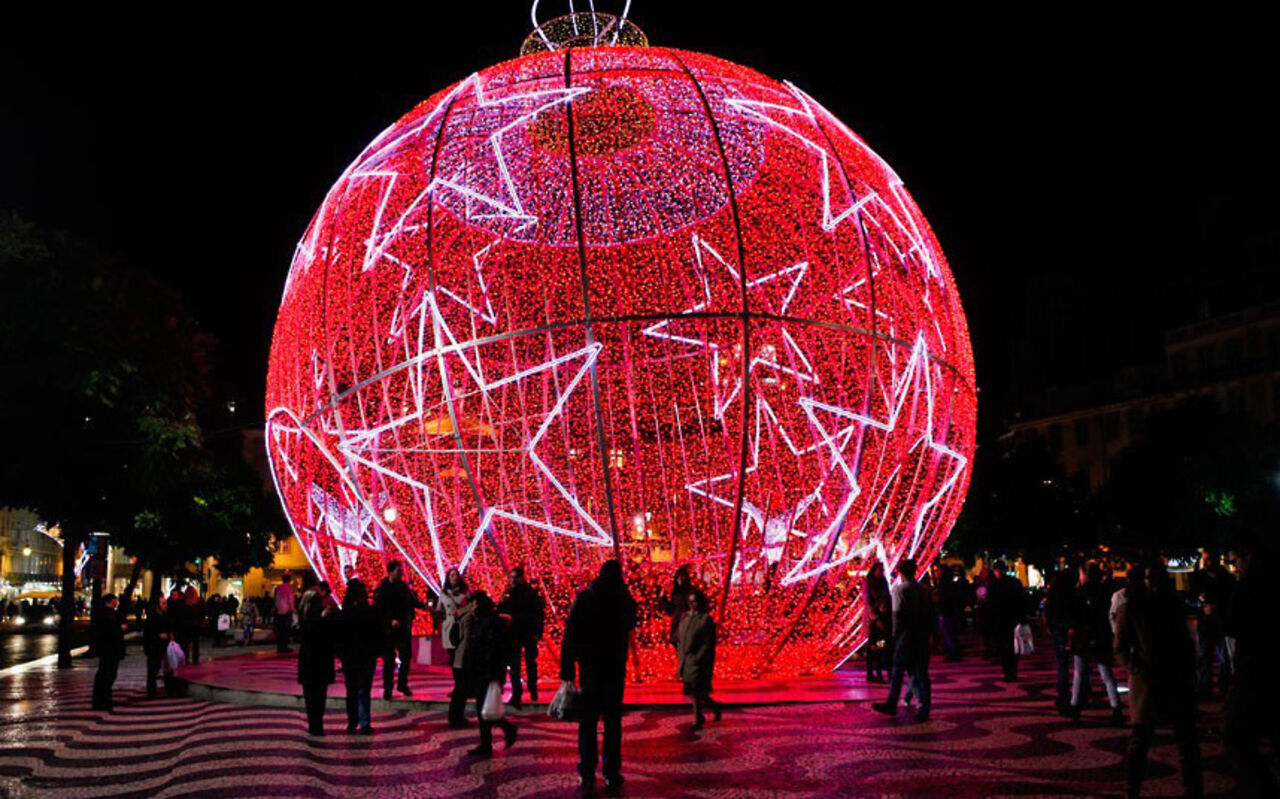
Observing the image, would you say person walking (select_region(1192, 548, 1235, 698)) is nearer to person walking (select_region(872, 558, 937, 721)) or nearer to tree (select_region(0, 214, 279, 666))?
person walking (select_region(872, 558, 937, 721))

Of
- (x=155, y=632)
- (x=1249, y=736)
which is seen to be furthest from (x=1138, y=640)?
(x=155, y=632)

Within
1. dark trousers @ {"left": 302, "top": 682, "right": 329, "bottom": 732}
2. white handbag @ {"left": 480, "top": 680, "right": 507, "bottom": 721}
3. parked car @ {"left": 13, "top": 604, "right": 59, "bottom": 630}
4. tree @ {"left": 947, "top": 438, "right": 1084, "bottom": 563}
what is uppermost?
tree @ {"left": 947, "top": 438, "right": 1084, "bottom": 563}

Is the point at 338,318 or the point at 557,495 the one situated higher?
the point at 338,318

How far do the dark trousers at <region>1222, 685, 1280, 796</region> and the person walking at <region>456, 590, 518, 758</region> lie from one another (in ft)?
17.9

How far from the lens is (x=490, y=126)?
14.9 metres

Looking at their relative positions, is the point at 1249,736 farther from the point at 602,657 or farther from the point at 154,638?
the point at 154,638

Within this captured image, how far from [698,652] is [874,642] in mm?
4907

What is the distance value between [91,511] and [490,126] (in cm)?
1221

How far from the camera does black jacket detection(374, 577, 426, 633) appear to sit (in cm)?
1341

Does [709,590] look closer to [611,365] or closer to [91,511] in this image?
[611,365]

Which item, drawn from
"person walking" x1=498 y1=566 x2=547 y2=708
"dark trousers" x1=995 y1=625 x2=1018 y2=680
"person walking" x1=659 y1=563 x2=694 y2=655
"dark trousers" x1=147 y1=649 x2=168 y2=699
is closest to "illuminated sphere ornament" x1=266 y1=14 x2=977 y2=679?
"person walking" x1=659 y1=563 x2=694 y2=655

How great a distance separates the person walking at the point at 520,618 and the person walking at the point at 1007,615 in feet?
22.3

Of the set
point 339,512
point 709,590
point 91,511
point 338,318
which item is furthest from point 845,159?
point 91,511

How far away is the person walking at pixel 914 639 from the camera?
466 inches
